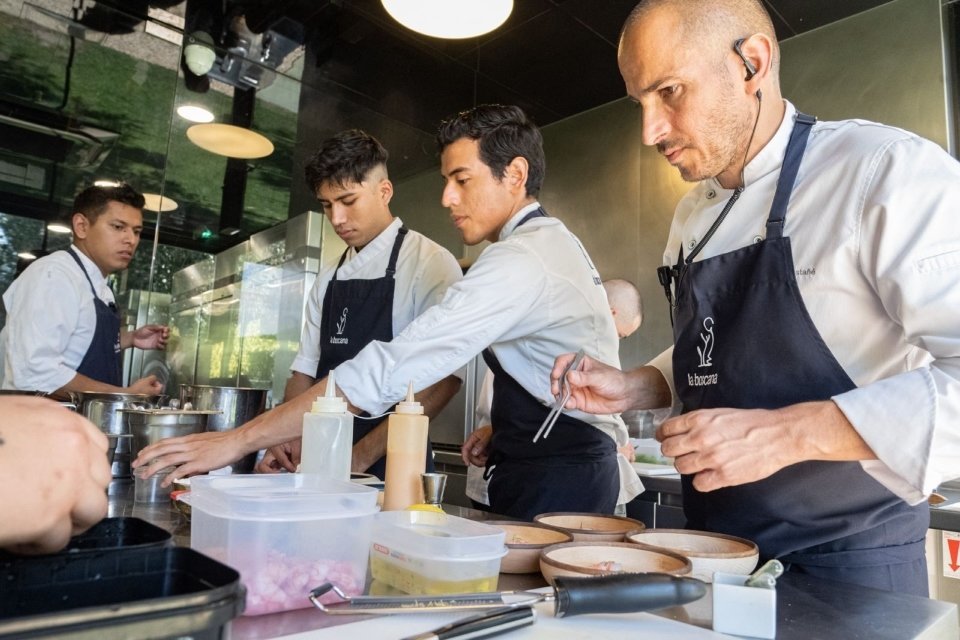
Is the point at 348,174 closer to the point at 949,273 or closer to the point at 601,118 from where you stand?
the point at 949,273

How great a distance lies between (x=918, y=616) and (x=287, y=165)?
138 inches

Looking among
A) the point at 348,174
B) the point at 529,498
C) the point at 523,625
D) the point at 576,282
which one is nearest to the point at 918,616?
the point at 523,625

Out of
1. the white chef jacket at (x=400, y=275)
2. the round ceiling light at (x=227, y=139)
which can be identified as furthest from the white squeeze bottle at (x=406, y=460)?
the round ceiling light at (x=227, y=139)

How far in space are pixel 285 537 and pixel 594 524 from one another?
565 millimetres

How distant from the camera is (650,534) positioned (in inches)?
38.2

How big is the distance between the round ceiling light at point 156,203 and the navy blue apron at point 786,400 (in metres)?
3.16

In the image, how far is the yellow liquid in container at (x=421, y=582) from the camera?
0.72 m

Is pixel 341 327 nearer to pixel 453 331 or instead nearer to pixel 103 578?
pixel 453 331

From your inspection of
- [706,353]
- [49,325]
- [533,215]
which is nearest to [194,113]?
[49,325]

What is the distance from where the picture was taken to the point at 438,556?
72 centimetres

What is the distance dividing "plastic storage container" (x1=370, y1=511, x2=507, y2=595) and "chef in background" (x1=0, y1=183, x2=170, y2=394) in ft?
5.61

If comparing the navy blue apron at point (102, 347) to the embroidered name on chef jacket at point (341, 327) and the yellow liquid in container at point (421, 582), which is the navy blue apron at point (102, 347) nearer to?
the embroidered name on chef jacket at point (341, 327)

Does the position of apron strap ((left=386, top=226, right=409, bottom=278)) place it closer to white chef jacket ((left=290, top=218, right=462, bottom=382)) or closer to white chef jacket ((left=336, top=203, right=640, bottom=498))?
white chef jacket ((left=290, top=218, right=462, bottom=382))

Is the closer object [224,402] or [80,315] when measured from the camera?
[224,402]
